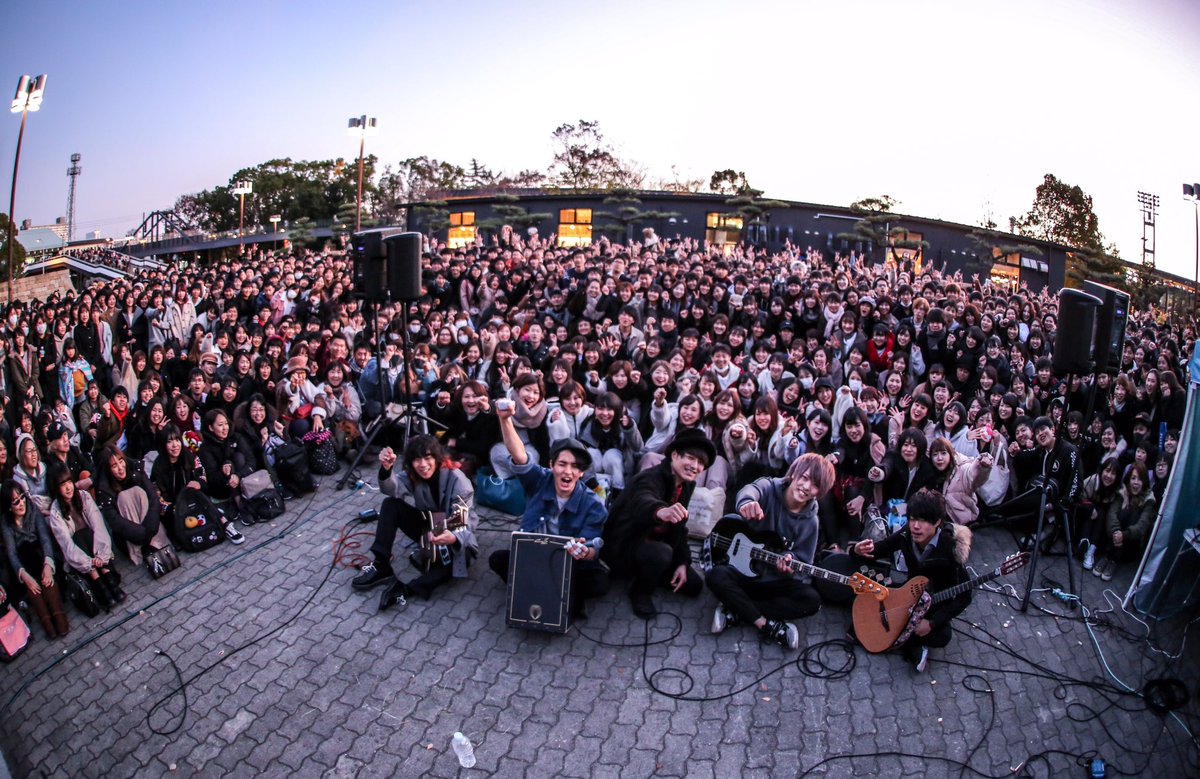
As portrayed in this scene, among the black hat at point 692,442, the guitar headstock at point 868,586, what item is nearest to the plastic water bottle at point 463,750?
the black hat at point 692,442

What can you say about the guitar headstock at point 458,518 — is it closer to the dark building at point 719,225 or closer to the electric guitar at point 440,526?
the electric guitar at point 440,526

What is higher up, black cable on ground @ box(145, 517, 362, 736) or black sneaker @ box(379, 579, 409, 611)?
black sneaker @ box(379, 579, 409, 611)

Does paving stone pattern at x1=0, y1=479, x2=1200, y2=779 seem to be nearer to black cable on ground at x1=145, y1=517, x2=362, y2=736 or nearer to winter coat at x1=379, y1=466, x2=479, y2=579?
black cable on ground at x1=145, y1=517, x2=362, y2=736

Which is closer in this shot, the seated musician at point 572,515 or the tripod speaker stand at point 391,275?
the seated musician at point 572,515

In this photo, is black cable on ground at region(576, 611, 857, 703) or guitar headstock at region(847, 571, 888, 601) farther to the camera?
guitar headstock at region(847, 571, 888, 601)

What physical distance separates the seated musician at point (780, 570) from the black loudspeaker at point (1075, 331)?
196 cm

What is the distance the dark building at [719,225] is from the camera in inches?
1024

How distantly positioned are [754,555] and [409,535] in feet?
8.37

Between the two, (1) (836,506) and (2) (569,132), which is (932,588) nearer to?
(1) (836,506)

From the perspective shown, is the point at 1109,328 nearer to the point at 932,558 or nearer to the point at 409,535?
the point at 932,558

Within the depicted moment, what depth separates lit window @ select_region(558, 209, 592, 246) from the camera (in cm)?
2717

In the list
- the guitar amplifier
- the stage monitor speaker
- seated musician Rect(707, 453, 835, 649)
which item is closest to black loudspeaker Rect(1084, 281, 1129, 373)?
seated musician Rect(707, 453, 835, 649)

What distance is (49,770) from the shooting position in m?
3.88

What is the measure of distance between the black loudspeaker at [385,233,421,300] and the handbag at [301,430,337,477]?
5.41 feet
